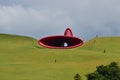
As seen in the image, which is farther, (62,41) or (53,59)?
(62,41)

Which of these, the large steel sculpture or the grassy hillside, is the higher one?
the large steel sculpture

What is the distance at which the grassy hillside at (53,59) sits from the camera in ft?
250

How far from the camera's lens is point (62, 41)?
381ft

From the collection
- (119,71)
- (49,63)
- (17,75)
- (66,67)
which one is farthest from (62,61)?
(119,71)

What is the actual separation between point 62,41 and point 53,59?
73.8 feet

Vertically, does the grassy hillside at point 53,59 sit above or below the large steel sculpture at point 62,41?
below

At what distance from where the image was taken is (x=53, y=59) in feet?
308

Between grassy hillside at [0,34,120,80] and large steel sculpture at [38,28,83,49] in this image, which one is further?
large steel sculpture at [38,28,83,49]

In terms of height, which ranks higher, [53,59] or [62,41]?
[62,41]

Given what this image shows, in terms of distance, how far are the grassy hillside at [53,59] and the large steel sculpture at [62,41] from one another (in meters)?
1.90

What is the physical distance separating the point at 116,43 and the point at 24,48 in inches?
782

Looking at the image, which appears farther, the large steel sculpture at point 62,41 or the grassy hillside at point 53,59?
the large steel sculpture at point 62,41

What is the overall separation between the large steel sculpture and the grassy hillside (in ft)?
6.25

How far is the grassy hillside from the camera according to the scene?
76062mm
